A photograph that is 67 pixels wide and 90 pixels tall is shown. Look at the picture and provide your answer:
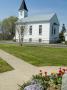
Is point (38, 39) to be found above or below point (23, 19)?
below

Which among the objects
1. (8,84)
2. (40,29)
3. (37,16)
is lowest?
(8,84)

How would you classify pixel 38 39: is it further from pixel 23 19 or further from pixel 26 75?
pixel 26 75

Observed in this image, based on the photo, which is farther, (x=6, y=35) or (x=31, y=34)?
(x=6, y=35)

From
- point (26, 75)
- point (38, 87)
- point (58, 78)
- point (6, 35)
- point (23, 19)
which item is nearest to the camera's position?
point (38, 87)

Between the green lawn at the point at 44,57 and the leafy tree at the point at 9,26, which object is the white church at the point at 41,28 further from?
the green lawn at the point at 44,57

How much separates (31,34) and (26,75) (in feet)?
178

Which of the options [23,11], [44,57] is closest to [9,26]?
[23,11]

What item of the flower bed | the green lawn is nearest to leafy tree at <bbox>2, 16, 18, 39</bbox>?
the green lawn

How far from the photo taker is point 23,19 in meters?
67.6

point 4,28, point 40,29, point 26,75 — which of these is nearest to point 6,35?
point 4,28

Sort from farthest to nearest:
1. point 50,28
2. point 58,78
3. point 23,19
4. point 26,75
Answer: point 23,19
point 50,28
point 26,75
point 58,78

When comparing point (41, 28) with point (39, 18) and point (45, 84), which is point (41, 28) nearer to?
point (39, 18)

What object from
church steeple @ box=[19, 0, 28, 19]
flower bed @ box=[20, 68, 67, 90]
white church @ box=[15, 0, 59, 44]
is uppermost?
church steeple @ box=[19, 0, 28, 19]

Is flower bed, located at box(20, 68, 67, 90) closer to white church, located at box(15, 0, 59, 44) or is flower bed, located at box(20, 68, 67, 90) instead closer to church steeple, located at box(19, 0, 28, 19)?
white church, located at box(15, 0, 59, 44)
